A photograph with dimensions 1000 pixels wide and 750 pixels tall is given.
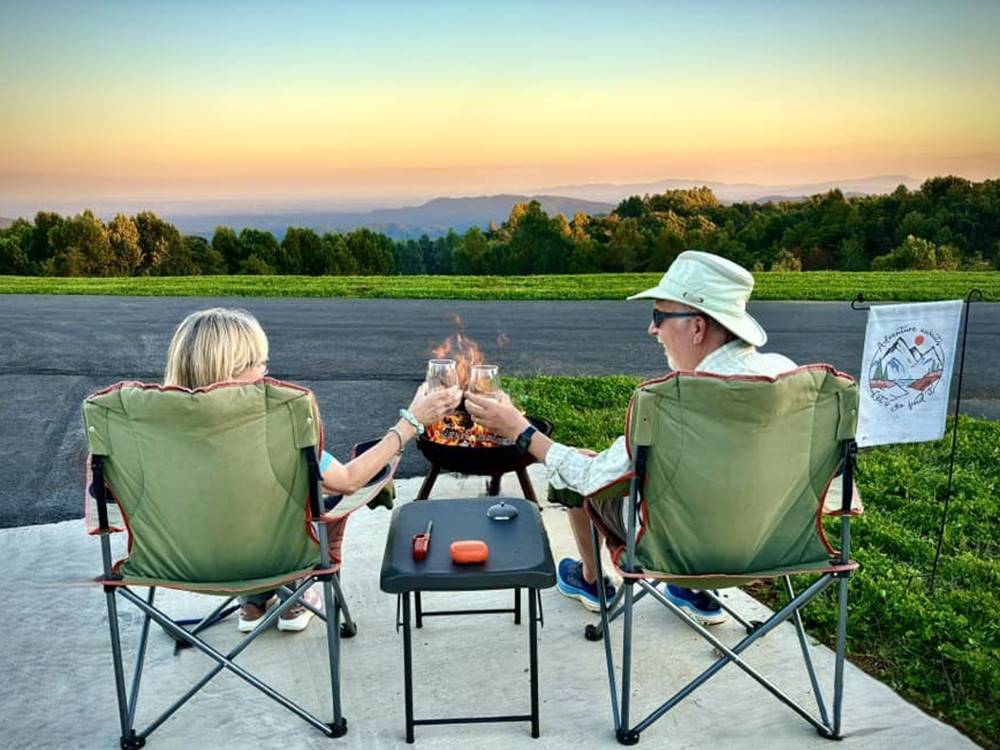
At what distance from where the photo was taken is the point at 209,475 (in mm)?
2566

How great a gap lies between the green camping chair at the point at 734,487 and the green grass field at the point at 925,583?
0.57 meters

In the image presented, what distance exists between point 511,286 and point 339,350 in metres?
7.10

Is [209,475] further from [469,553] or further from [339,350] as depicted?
[339,350]

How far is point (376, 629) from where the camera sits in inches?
137

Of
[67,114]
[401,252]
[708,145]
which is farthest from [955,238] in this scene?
[67,114]

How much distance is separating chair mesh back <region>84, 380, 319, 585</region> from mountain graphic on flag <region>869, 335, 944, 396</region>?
2504mm

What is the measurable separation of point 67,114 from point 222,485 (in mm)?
21395

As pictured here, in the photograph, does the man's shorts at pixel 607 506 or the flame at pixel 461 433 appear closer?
the man's shorts at pixel 607 506

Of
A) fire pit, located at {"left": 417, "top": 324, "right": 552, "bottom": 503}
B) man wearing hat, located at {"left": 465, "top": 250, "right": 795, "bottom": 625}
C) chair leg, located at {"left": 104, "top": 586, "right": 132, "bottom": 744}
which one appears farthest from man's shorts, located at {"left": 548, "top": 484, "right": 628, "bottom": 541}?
chair leg, located at {"left": 104, "top": 586, "right": 132, "bottom": 744}

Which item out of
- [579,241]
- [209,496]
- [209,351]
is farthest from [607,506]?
[579,241]

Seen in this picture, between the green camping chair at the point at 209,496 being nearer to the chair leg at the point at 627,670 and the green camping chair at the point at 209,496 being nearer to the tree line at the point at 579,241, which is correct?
the chair leg at the point at 627,670

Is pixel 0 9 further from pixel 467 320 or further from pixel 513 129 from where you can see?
pixel 467 320

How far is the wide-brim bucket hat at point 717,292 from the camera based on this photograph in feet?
9.41

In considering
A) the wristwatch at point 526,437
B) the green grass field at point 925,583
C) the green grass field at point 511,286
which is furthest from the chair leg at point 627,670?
the green grass field at point 511,286
